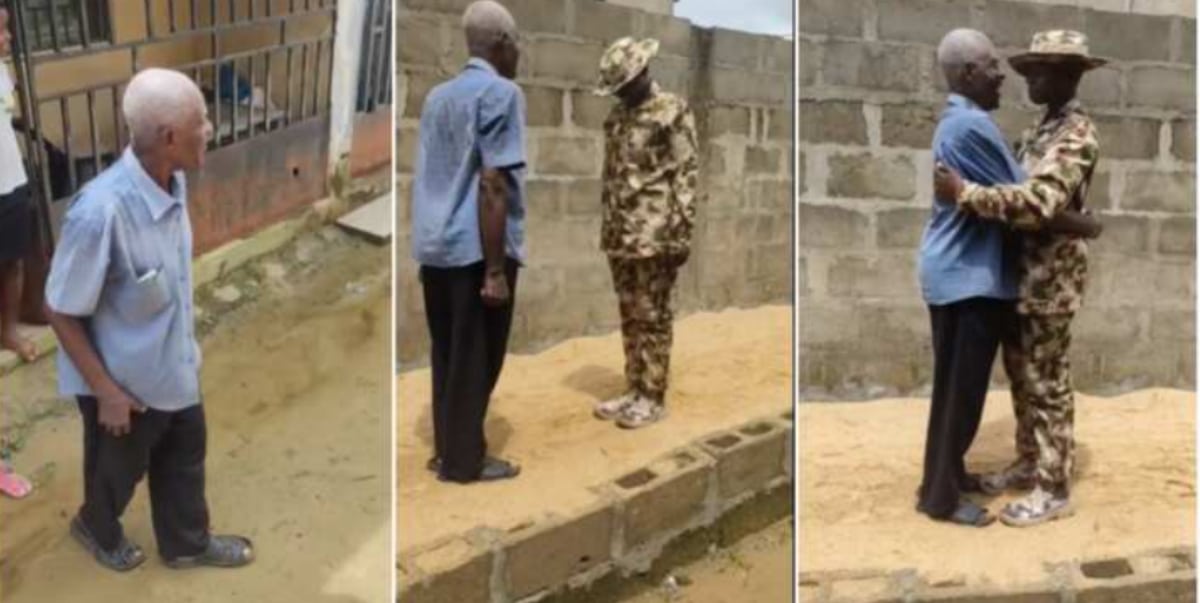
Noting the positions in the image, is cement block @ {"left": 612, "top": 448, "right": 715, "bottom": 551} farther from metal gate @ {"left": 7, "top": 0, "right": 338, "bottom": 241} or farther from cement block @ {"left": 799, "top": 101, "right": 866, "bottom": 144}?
metal gate @ {"left": 7, "top": 0, "right": 338, "bottom": 241}

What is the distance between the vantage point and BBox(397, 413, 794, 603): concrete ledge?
3.00m

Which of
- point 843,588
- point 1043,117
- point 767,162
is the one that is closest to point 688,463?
point 843,588

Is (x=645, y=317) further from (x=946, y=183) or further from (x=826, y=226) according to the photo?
(x=946, y=183)

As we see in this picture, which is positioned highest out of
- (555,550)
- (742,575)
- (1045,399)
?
(1045,399)

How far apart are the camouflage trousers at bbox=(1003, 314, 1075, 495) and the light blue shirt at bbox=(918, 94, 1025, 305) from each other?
0.45 ft

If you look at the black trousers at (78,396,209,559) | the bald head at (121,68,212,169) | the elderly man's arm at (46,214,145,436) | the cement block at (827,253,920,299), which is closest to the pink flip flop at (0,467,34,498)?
the black trousers at (78,396,209,559)

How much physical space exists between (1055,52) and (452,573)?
68.9 inches

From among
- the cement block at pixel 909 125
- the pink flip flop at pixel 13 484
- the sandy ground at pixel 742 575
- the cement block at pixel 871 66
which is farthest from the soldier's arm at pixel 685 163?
the pink flip flop at pixel 13 484

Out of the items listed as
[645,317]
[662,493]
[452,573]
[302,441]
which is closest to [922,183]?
[645,317]

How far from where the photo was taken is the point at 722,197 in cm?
316

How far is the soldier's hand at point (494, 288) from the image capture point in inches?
118

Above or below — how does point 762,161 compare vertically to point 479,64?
below

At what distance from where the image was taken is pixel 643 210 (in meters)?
3.14

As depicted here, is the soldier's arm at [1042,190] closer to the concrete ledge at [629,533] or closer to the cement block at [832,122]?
the cement block at [832,122]
